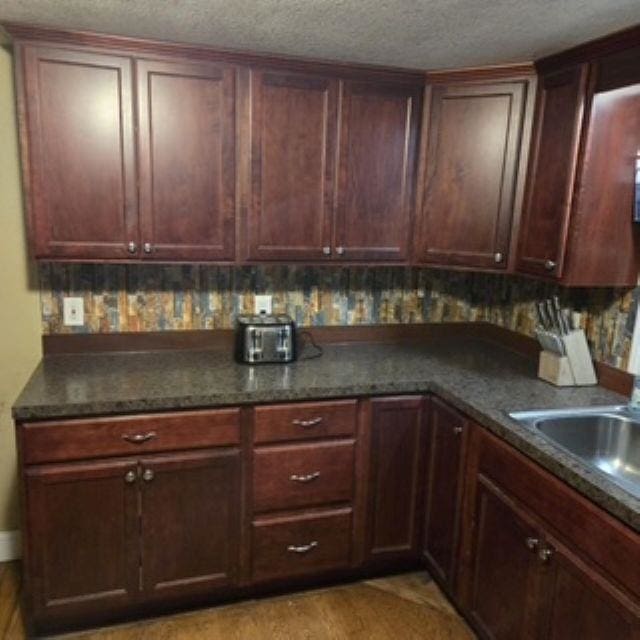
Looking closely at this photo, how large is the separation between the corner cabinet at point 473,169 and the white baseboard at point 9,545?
206 cm

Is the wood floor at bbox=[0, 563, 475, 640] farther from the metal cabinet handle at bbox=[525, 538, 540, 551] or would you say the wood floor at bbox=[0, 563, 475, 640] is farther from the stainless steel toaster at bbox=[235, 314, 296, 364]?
the stainless steel toaster at bbox=[235, 314, 296, 364]

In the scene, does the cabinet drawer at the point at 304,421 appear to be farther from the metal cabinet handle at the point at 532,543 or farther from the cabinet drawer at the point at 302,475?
the metal cabinet handle at the point at 532,543

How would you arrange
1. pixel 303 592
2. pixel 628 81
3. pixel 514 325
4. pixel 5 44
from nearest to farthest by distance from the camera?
1. pixel 628 81
2. pixel 5 44
3. pixel 303 592
4. pixel 514 325

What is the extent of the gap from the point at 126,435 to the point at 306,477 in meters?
0.66

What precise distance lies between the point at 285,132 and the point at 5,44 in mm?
1037

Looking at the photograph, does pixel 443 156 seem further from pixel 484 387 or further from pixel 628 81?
pixel 484 387

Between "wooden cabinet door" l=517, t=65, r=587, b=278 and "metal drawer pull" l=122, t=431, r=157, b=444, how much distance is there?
1.47m

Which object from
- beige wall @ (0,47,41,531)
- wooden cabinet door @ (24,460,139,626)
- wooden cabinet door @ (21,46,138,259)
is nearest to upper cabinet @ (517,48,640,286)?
wooden cabinet door @ (21,46,138,259)

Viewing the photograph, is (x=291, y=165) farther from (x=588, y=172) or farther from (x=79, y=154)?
(x=588, y=172)

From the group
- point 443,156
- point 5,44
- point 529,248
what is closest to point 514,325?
point 529,248

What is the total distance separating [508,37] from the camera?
1.79m

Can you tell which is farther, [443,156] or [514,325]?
[514,325]

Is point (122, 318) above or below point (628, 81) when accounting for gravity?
below

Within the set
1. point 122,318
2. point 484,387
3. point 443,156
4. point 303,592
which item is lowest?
point 303,592
